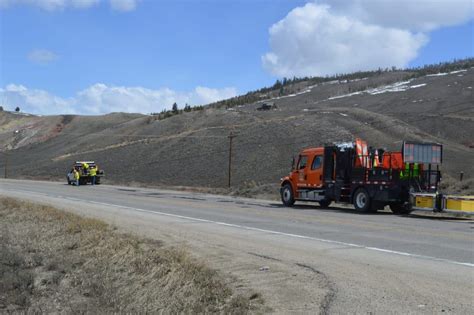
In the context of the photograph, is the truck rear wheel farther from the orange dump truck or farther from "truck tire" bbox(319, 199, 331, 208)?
"truck tire" bbox(319, 199, 331, 208)

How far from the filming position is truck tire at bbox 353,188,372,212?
2362cm

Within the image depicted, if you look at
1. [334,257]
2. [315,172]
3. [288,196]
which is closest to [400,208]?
[315,172]

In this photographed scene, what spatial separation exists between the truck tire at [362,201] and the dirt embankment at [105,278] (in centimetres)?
1278

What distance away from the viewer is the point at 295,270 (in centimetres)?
980

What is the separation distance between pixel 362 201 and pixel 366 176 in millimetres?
1060

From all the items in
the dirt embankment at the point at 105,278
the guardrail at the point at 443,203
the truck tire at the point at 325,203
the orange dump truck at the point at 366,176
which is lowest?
the dirt embankment at the point at 105,278

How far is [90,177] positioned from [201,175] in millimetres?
10110

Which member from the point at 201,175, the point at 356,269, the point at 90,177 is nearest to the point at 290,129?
the point at 201,175

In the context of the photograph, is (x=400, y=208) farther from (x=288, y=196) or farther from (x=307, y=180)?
(x=288, y=196)

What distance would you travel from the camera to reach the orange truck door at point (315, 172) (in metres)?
26.2

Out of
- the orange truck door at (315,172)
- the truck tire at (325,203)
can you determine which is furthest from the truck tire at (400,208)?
the orange truck door at (315,172)

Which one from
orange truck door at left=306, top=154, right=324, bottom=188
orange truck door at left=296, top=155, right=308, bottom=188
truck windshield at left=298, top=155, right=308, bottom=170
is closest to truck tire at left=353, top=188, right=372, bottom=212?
orange truck door at left=306, top=154, right=324, bottom=188

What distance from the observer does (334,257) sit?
11180mm

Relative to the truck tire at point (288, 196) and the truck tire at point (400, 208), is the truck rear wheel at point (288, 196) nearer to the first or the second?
the truck tire at point (288, 196)
